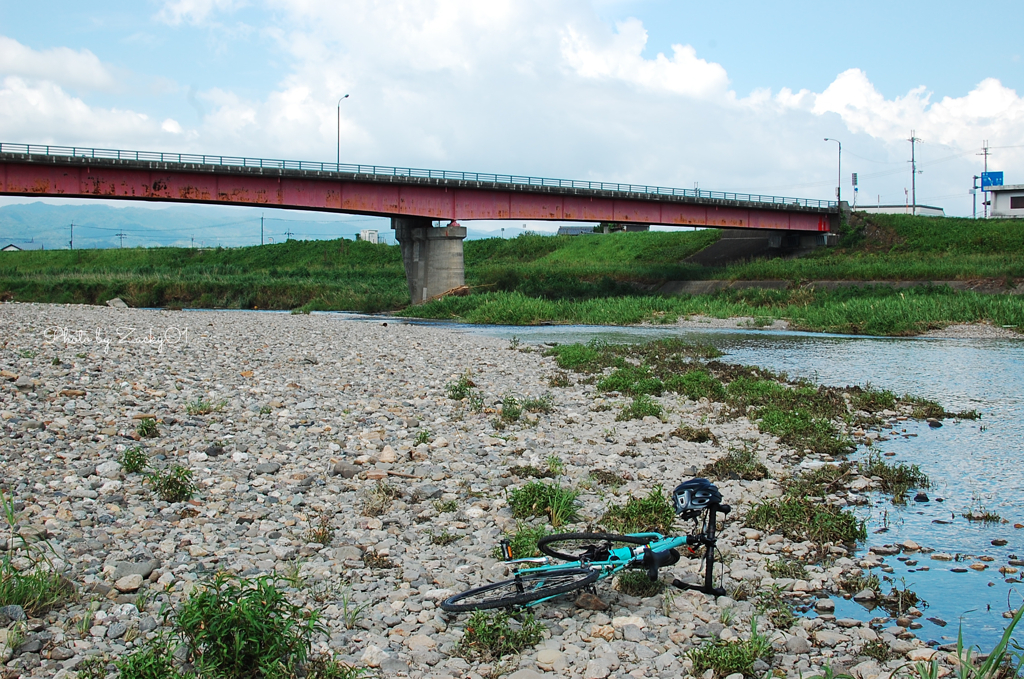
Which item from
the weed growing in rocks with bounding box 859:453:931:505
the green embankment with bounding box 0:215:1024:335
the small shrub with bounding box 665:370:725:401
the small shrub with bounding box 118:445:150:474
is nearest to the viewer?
the small shrub with bounding box 118:445:150:474

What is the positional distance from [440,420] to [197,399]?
400 cm

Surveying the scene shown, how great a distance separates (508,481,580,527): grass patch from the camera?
29.0 feet

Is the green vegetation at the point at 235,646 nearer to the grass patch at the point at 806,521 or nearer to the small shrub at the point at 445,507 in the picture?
the small shrub at the point at 445,507

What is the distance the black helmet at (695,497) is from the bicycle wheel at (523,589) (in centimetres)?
92

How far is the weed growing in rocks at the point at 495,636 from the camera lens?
603 centimetres

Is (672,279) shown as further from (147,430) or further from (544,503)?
(544,503)

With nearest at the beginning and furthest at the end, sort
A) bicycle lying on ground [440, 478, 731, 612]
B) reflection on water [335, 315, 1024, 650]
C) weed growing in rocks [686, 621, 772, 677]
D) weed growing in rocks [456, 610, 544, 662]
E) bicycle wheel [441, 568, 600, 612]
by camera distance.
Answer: weed growing in rocks [686, 621, 772, 677] < weed growing in rocks [456, 610, 544, 662] < bicycle wheel [441, 568, 600, 612] < bicycle lying on ground [440, 478, 731, 612] < reflection on water [335, 315, 1024, 650]

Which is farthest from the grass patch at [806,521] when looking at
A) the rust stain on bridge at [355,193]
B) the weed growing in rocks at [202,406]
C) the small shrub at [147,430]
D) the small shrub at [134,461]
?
the rust stain on bridge at [355,193]

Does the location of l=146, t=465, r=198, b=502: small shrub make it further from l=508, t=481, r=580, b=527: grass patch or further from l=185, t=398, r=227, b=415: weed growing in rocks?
l=508, t=481, r=580, b=527: grass patch

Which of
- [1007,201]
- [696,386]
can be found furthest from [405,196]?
[1007,201]

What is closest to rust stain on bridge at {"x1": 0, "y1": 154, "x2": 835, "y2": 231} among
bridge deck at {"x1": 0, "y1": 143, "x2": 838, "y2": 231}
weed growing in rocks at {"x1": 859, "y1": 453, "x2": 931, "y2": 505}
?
bridge deck at {"x1": 0, "y1": 143, "x2": 838, "y2": 231}

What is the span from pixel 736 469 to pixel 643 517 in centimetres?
283

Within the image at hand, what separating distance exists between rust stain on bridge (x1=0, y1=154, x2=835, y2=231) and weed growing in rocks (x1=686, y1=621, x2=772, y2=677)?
43.8m

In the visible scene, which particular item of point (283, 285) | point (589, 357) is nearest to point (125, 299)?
point (283, 285)
